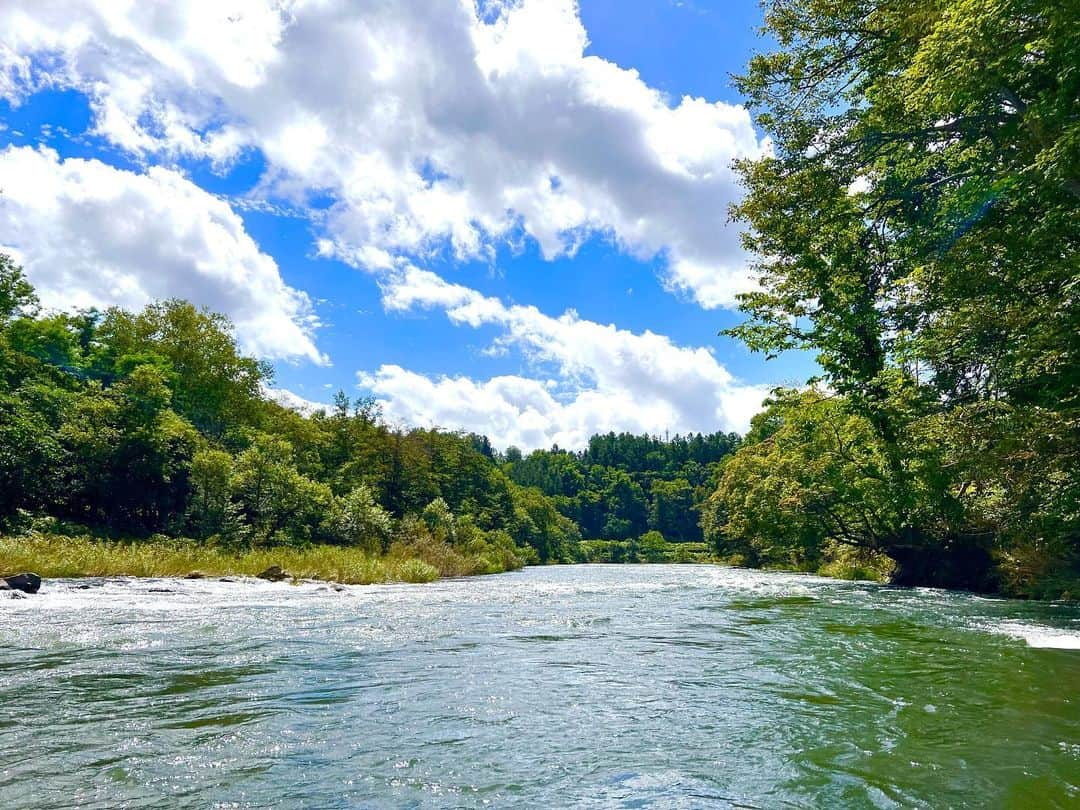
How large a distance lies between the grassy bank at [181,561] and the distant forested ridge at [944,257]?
20079 millimetres

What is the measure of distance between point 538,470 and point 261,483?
151 meters

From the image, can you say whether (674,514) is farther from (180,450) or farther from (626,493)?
(180,450)

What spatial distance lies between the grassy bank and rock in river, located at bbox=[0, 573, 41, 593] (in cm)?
341

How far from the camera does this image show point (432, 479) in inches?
2803

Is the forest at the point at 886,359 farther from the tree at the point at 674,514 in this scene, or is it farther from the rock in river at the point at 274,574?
the tree at the point at 674,514

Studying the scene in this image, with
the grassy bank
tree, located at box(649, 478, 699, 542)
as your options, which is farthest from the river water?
tree, located at box(649, 478, 699, 542)

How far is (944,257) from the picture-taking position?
14.2 meters

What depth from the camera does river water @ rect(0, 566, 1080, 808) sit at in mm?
4258

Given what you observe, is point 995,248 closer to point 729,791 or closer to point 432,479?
point 729,791

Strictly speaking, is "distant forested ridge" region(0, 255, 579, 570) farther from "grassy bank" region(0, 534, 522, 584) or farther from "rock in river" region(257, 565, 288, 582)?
"rock in river" region(257, 565, 288, 582)

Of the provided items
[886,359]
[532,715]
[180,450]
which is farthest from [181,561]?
[886,359]

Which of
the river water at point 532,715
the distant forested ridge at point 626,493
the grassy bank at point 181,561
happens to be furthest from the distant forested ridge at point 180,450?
the distant forested ridge at point 626,493

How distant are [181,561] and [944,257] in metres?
27.4

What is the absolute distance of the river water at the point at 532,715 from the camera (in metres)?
4.26
